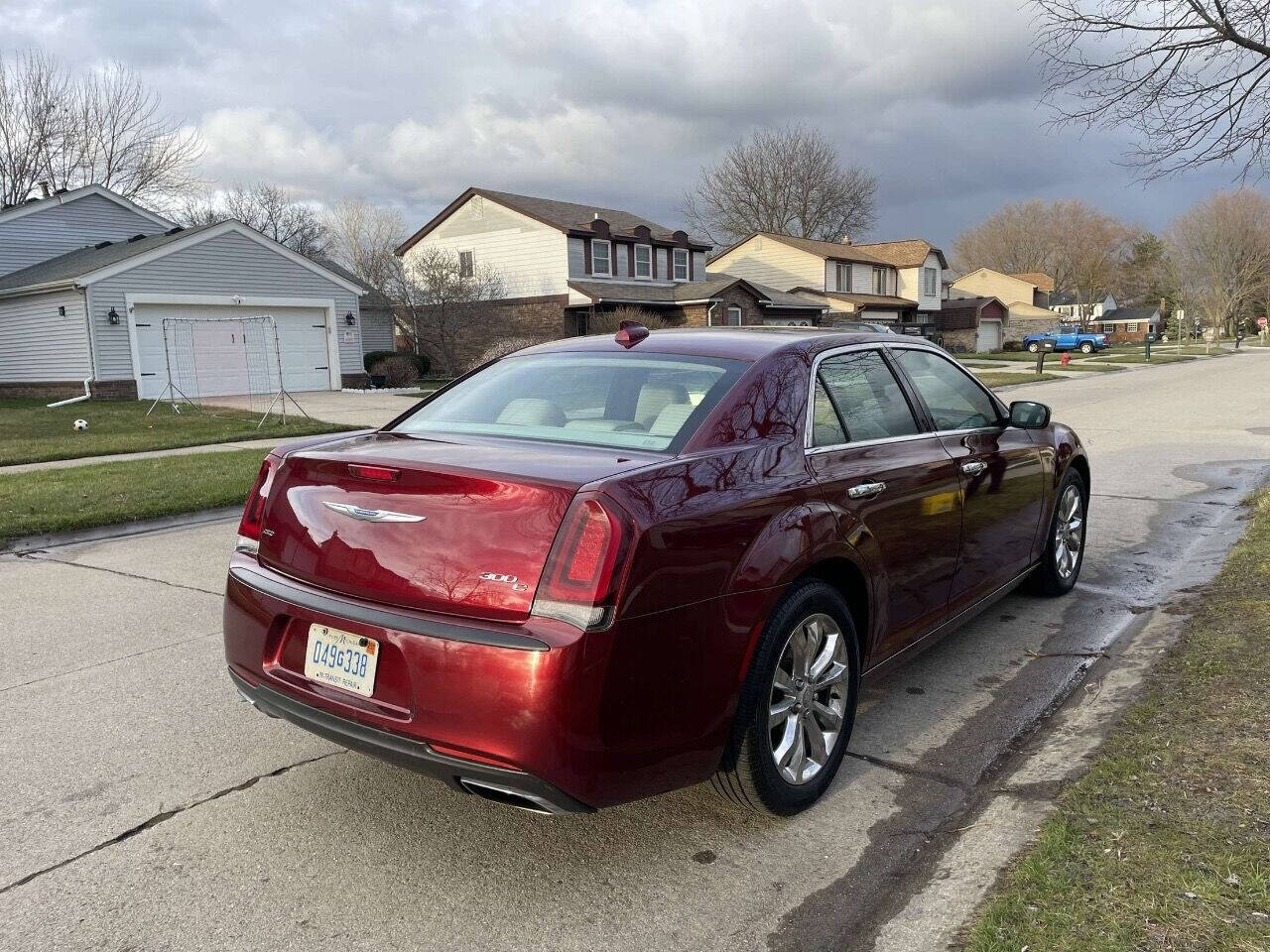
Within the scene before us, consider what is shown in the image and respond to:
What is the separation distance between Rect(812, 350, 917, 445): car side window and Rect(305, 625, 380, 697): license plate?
66.7 inches

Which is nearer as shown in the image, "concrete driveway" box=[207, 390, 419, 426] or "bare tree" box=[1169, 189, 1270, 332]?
"concrete driveway" box=[207, 390, 419, 426]

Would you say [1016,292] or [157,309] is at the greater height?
[1016,292]

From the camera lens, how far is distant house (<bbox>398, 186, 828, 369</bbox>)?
36.0 meters

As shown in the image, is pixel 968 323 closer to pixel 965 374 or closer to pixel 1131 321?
pixel 1131 321

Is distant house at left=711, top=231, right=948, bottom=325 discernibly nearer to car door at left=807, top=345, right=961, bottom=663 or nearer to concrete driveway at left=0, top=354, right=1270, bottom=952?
car door at left=807, top=345, right=961, bottom=663

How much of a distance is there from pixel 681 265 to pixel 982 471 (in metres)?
38.3

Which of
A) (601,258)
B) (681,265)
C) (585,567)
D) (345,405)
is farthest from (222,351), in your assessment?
(585,567)

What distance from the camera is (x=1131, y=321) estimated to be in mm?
100875

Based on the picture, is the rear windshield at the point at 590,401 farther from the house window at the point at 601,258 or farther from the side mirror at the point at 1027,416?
the house window at the point at 601,258

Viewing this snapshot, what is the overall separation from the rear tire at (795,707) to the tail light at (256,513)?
177 centimetres

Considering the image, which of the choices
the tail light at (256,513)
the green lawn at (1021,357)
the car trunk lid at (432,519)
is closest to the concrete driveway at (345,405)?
the tail light at (256,513)

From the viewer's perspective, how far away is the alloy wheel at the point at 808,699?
10.0 feet

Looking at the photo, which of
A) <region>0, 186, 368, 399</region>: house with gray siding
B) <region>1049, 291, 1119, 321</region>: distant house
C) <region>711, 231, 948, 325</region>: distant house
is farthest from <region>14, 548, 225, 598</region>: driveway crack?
<region>1049, 291, 1119, 321</region>: distant house

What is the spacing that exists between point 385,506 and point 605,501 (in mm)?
713
